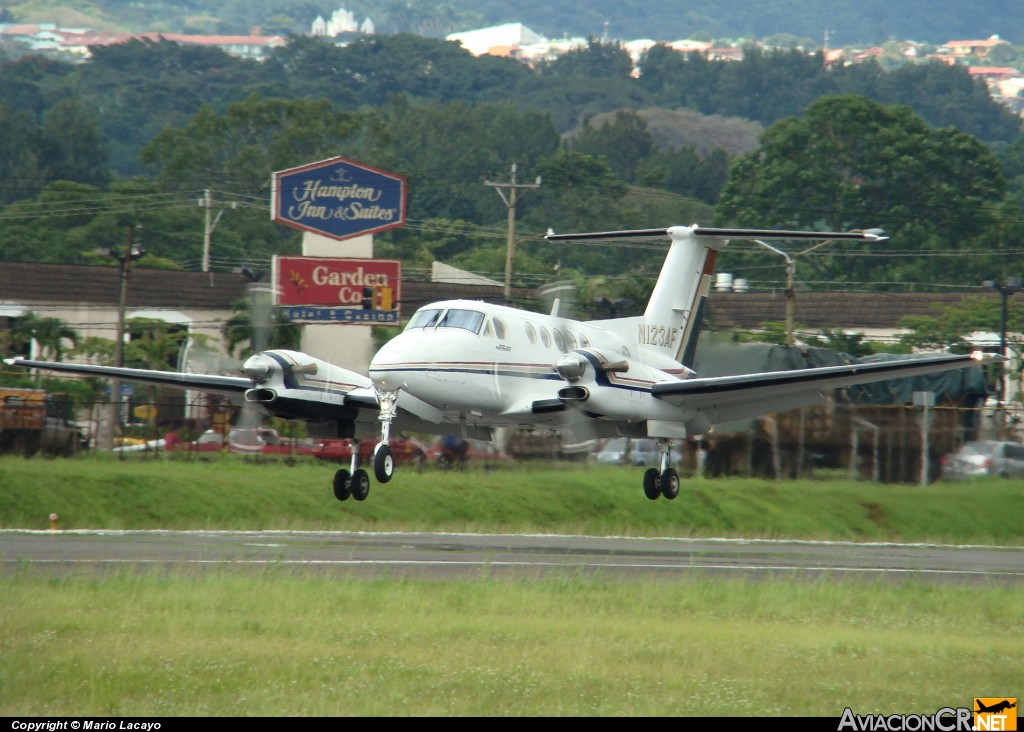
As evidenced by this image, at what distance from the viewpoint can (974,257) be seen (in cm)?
8194

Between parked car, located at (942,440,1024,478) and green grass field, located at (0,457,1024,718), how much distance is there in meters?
14.2

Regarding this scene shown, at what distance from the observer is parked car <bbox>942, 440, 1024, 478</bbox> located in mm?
44031

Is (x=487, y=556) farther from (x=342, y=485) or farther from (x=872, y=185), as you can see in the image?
(x=872, y=185)

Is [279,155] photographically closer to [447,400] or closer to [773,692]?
[447,400]

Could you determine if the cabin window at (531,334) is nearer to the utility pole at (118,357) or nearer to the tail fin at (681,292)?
the tail fin at (681,292)

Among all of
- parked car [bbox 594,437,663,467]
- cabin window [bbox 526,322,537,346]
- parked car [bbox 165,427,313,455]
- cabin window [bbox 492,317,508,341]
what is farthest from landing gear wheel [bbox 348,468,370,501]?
parked car [bbox 594,437,663,467]

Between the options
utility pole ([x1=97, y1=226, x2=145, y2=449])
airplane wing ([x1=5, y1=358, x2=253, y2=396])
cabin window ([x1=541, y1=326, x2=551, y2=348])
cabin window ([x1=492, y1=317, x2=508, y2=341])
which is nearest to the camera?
cabin window ([x1=492, y1=317, x2=508, y2=341])

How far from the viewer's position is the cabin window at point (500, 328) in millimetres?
25672

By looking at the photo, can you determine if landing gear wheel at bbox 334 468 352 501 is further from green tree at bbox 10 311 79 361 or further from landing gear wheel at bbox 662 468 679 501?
green tree at bbox 10 311 79 361

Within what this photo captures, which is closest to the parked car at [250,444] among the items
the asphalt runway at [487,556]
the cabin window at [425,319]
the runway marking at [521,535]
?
the runway marking at [521,535]

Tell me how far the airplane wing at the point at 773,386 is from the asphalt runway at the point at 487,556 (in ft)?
13.1

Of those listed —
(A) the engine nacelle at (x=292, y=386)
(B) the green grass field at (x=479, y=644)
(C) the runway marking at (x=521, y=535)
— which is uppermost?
(A) the engine nacelle at (x=292, y=386)

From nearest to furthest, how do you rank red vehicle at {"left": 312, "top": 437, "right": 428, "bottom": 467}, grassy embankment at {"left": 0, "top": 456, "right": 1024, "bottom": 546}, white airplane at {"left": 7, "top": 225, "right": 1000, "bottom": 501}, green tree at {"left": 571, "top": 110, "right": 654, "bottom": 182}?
white airplane at {"left": 7, "top": 225, "right": 1000, "bottom": 501}
grassy embankment at {"left": 0, "top": 456, "right": 1024, "bottom": 546}
red vehicle at {"left": 312, "top": 437, "right": 428, "bottom": 467}
green tree at {"left": 571, "top": 110, "right": 654, "bottom": 182}

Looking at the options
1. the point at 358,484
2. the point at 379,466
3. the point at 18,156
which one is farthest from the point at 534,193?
the point at 379,466
